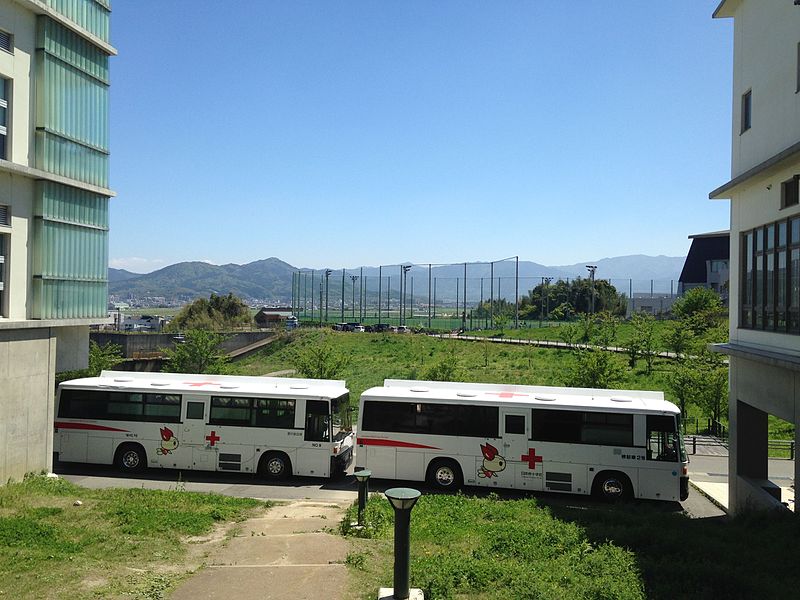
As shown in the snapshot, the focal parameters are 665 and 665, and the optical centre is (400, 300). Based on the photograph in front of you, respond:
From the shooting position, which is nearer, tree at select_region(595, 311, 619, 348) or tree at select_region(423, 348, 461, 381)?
tree at select_region(423, 348, 461, 381)

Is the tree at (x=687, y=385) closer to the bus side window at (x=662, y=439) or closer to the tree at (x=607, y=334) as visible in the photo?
the bus side window at (x=662, y=439)

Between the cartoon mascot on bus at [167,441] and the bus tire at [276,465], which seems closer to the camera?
the bus tire at [276,465]

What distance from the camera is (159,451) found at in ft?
61.5

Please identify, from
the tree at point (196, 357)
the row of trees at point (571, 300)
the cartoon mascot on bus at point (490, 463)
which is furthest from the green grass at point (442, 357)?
the row of trees at point (571, 300)

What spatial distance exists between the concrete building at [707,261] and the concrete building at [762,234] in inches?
2447

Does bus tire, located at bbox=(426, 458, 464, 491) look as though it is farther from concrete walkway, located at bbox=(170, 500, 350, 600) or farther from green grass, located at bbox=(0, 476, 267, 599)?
green grass, located at bbox=(0, 476, 267, 599)

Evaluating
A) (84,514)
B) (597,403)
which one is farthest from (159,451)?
(597,403)

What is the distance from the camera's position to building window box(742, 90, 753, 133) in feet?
48.9

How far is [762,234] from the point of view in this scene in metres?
14.1

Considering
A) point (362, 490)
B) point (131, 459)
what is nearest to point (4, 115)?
point (131, 459)

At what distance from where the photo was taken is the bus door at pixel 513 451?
16.9 meters

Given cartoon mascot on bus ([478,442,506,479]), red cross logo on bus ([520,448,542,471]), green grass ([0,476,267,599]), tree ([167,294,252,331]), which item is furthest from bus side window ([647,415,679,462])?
tree ([167,294,252,331])

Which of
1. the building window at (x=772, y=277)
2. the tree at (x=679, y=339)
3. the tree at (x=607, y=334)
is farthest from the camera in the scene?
the tree at (x=607, y=334)

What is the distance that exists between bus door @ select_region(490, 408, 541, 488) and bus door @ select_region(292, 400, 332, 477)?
440cm
